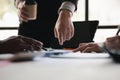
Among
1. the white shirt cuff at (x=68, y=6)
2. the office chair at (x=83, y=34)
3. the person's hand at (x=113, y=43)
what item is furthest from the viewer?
the office chair at (x=83, y=34)

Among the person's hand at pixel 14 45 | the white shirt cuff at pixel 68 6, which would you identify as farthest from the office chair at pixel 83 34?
the person's hand at pixel 14 45

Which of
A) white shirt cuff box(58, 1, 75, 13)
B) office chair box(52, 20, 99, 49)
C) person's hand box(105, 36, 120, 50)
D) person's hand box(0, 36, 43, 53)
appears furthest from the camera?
office chair box(52, 20, 99, 49)

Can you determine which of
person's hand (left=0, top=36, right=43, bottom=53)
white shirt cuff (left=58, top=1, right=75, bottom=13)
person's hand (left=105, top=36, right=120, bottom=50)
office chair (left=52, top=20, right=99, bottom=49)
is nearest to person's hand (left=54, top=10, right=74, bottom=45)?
white shirt cuff (left=58, top=1, right=75, bottom=13)

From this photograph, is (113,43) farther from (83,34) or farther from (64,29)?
(83,34)

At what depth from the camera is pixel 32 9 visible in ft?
3.70

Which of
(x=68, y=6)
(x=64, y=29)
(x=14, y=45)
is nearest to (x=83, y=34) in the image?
(x=68, y=6)

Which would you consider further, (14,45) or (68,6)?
(68,6)

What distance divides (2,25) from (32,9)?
2907 mm

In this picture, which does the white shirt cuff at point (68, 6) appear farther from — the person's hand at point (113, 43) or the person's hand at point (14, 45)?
the person's hand at point (113, 43)

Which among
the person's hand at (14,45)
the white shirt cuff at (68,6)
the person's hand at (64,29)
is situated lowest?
the person's hand at (14,45)

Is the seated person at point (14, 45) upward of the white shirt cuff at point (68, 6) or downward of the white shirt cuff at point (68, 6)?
downward

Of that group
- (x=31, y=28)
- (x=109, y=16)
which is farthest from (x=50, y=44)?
(x=109, y=16)

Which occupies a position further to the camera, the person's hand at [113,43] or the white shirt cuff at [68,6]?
the white shirt cuff at [68,6]

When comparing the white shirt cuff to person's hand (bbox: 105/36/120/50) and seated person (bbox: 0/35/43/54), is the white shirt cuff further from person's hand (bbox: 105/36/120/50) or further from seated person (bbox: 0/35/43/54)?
person's hand (bbox: 105/36/120/50)
